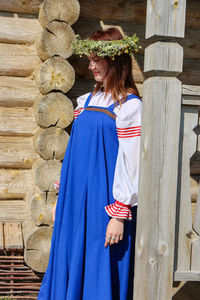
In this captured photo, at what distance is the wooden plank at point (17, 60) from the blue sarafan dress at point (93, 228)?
4.67ft

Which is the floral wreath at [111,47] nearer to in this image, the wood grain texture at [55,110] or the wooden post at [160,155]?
the wooden post at [160,155]

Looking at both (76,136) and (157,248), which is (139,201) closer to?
(157,248)

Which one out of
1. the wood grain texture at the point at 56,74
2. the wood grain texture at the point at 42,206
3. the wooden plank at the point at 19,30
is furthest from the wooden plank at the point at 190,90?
A: the wooden plank at the point at 19,30

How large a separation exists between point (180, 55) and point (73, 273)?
1.53 m

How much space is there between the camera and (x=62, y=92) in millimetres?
4215

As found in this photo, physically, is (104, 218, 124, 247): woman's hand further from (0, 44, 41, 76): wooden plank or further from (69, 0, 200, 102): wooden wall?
(0, 44, 41, 76): wooden plank

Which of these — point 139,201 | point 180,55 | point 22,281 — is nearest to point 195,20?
point 180,55

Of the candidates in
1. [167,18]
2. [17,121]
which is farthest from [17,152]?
[167,18]

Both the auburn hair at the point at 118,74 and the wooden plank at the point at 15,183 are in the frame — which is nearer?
the auburn hair at the point at 118,74

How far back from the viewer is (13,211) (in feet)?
15.1

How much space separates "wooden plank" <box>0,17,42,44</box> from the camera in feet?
14.6

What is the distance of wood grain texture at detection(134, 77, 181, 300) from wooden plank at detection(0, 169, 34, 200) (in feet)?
6.54

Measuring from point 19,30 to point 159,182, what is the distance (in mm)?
2386

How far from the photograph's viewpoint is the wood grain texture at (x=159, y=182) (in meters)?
2.78
